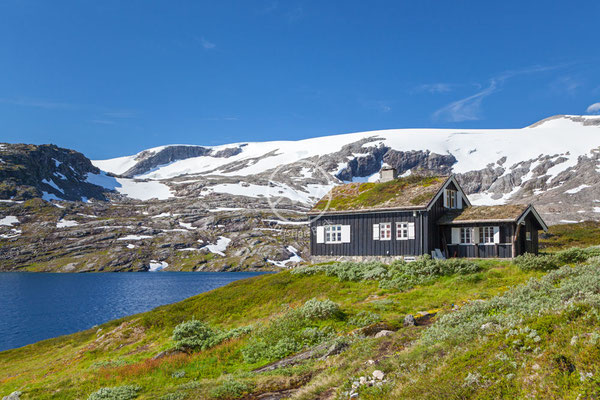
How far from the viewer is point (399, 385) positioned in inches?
371

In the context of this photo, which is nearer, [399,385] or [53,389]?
[399,385]

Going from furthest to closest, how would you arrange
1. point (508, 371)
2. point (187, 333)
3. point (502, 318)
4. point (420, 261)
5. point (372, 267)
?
point (372, 267), point (420, 261), point (187, 333), point (502, 318), point (508, 371)

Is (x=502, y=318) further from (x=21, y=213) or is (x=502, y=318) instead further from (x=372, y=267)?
(x=21, y=213)

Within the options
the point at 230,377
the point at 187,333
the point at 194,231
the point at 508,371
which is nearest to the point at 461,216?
the point at 187,333

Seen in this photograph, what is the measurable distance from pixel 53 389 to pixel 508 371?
1819 centimetres

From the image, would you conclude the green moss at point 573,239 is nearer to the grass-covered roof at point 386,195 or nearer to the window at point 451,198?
the window at point 451,198

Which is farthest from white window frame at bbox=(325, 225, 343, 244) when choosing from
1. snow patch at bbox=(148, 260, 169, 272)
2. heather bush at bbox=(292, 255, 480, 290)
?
snow patch at bbox=(148, 260, 169, 272)

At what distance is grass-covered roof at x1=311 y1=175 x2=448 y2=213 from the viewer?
41.1 m

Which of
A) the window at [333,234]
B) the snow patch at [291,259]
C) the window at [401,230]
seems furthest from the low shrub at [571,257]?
the snow patch at [291,259]

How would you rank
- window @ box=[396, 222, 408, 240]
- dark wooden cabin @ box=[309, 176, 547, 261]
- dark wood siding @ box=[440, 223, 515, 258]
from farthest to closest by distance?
1. window @ box=[396, 222, 408, 240]
2. dark wooden cabin @ box=[309, 176, 547, 261]
3. dark wood siding @ box=[440, 223, 515, 258]

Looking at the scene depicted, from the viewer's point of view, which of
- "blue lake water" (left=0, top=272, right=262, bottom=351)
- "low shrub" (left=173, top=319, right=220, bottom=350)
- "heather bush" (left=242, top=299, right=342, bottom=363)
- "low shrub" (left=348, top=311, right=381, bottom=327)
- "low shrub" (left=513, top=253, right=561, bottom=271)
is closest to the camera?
"heather bush" (left=242, top=299, right=342, bottom=363)

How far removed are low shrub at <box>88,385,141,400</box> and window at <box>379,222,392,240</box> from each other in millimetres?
29438

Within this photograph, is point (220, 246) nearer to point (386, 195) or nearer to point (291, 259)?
point (291, 259)

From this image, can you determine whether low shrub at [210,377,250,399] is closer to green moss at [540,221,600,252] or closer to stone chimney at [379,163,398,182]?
stone chimney at [379,163,398,182]
